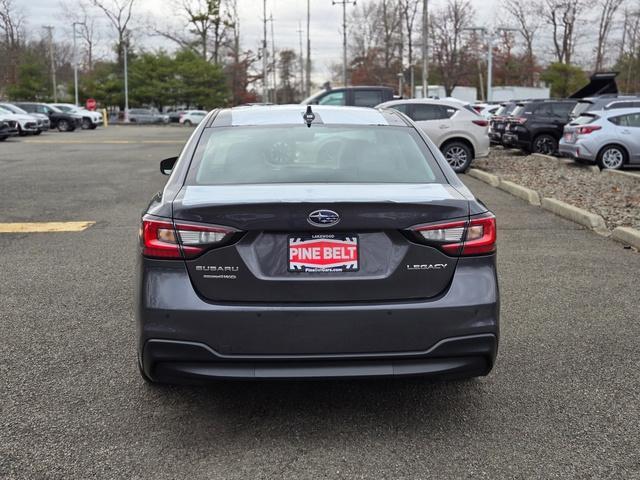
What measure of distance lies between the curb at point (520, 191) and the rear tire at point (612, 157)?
3.61 meters

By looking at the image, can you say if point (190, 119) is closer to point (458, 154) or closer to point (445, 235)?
point (458, 154)

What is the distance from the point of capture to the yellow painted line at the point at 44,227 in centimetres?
912

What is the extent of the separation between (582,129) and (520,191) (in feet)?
16.2

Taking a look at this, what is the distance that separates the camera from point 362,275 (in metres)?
3.24

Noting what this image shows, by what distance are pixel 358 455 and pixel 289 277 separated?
0.88 m

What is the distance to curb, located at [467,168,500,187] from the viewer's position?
14.3 m

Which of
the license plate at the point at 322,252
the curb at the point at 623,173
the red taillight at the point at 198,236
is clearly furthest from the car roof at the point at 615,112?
the red taillight at the point at 198,236

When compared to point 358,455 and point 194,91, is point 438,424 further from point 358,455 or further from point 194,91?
point 194,91

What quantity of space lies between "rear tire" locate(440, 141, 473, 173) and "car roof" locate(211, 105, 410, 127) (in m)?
12.3

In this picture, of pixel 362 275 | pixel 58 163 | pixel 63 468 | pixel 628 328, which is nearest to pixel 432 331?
pixel 362 275

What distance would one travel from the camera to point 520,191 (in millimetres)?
12453

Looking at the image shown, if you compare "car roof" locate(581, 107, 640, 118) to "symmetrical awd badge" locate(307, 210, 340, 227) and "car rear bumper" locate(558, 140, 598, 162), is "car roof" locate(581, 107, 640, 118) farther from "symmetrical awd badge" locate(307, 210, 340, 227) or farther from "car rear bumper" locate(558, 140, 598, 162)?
"symmetrical awd badge" locate(307, 210, 340, 227)

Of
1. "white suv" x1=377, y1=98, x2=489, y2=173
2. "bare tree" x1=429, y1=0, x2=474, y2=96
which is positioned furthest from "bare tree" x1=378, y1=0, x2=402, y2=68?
"white suv" x1=377, y1=98, x2=489, y2=173

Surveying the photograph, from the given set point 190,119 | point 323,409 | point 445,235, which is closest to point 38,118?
point 190,119
